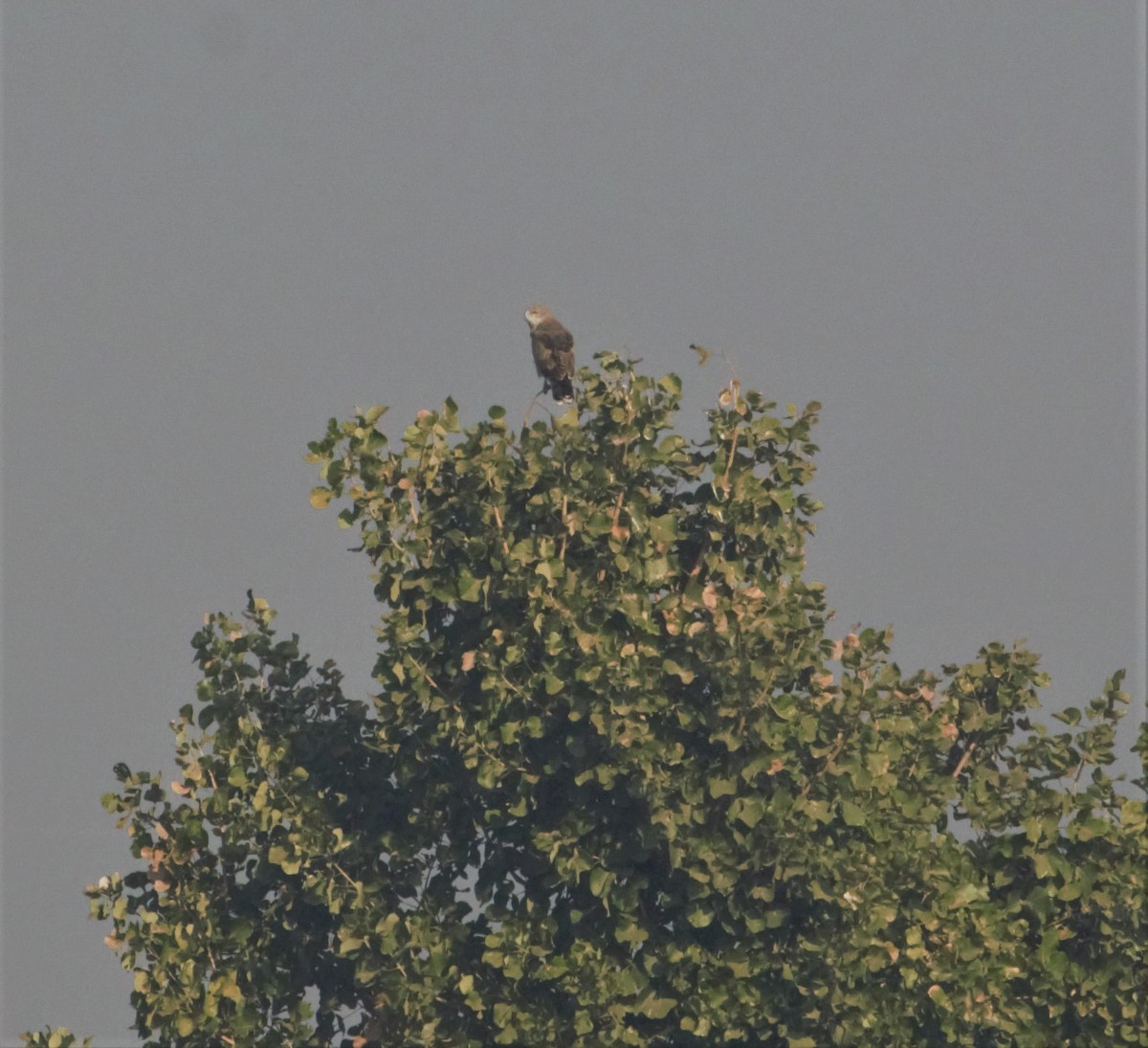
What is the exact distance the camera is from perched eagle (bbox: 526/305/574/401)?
826 inches

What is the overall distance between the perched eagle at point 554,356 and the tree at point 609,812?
2.85 m

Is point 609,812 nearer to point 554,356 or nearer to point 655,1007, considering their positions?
point 655,1007

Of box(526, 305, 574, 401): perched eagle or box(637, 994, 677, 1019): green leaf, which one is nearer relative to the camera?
box(637, 994, 677, 1019): green leaf

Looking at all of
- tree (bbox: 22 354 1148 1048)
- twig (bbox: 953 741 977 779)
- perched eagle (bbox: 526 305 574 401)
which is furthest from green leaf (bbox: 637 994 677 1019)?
perched eagle (bbox: 526 305 574 401)

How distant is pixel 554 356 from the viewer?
21203mm

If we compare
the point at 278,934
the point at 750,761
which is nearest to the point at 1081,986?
the point at 750,761

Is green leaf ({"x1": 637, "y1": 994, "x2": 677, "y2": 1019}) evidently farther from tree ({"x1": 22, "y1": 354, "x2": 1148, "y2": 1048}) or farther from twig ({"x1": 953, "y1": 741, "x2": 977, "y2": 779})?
twig ({"x1": 953, "y1": 741, "x2": 977, "y2": 779})

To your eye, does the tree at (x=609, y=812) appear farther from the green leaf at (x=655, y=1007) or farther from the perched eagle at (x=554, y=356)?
the perched eagle at (x=554, y=356)

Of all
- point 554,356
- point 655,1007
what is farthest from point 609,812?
point 554,356

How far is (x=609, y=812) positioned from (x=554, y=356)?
17.3ft

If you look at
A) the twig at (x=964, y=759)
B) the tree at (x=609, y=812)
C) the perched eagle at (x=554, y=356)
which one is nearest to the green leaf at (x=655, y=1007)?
the tree at (x=609, y=812)

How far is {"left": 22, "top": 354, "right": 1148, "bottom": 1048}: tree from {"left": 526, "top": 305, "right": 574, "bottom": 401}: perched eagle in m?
2.85

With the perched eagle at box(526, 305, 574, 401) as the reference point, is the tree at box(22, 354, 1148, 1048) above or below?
below

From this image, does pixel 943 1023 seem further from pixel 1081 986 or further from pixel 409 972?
pixel 409 972
